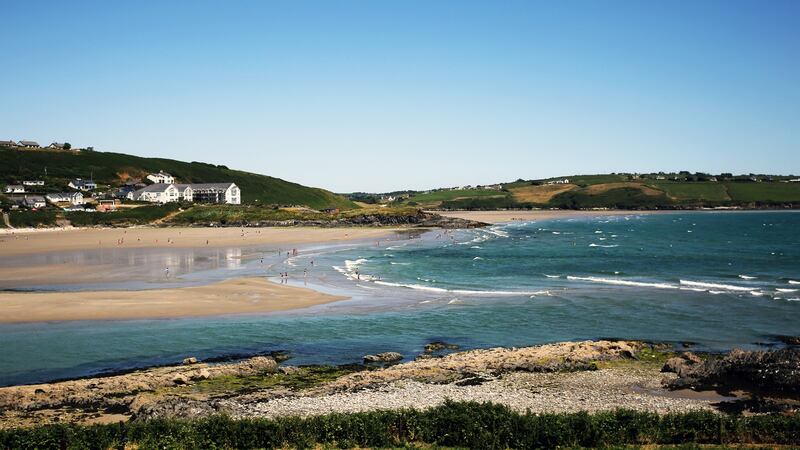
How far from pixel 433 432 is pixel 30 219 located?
12420cm

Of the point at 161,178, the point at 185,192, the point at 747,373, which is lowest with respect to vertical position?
the point at 747,373

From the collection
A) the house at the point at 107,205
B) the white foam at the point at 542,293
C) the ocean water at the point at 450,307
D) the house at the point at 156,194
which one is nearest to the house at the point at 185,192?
the house at the point at 156,194

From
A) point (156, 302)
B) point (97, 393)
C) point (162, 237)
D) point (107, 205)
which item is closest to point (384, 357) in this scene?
point (97, 393)

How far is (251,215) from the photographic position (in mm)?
143875

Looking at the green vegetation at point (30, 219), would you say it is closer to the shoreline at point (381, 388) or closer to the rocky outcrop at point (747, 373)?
the shoreline at point (381, 388)

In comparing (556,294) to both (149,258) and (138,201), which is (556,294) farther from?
(138,201)

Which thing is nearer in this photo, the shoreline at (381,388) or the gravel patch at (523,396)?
the shoreline at (381,388)

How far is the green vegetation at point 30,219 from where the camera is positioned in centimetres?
11750

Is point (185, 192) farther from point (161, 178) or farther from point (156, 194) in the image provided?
point (161, 178)

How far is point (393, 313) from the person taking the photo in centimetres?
4472

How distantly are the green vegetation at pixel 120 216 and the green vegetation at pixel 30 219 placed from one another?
4739 mm

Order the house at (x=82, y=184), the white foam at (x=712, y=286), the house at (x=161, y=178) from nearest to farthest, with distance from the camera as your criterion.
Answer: the white foam at (x=712, y=286) < the house at (x=82, y=184) < the house at (x=161, y=178)

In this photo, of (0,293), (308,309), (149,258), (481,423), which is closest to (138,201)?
(149,258)

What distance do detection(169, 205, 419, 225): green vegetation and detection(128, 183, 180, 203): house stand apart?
59.1 feet
